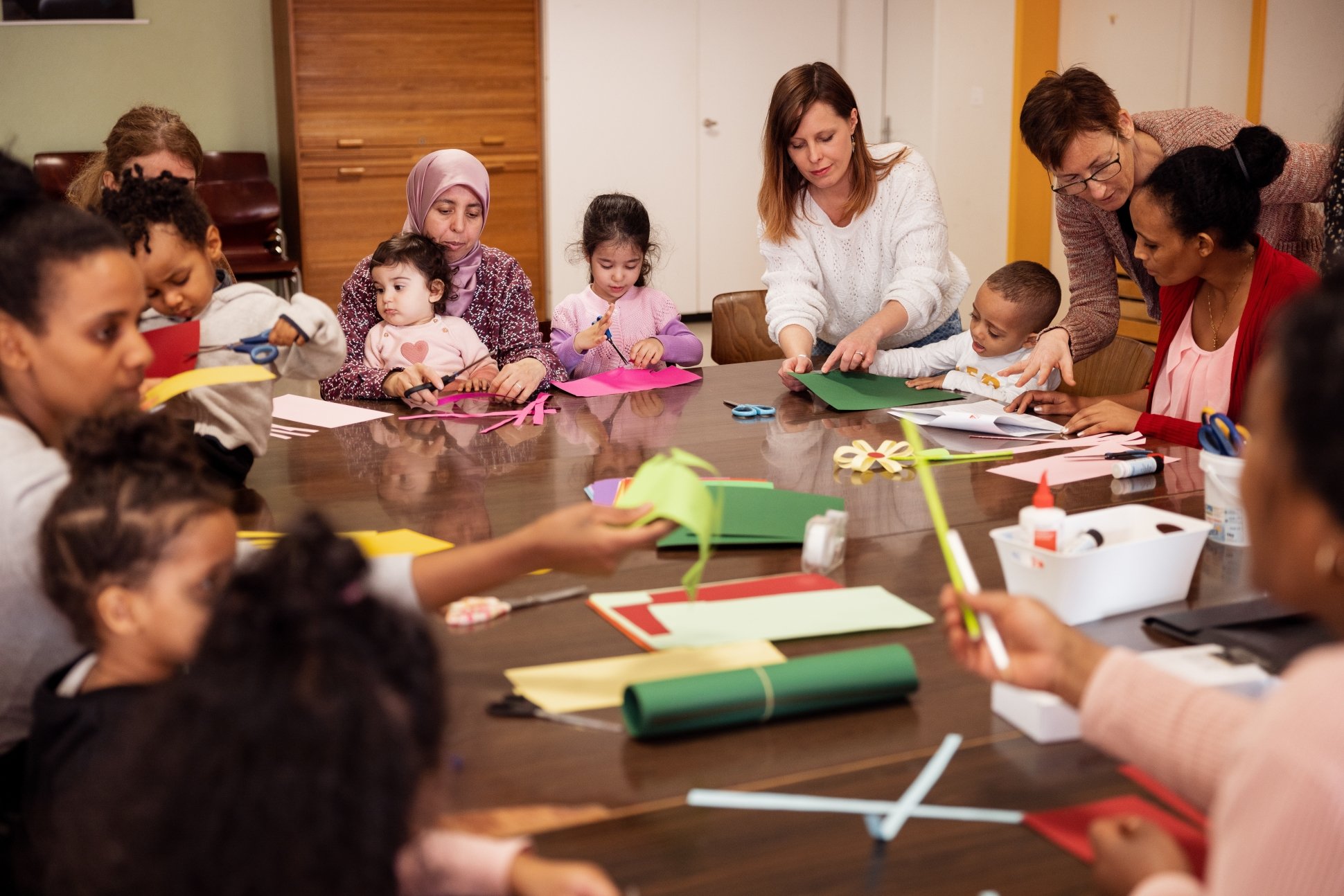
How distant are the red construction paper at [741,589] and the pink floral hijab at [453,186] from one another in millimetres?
1738

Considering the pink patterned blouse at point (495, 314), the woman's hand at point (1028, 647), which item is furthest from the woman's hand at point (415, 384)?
the woman's hand at point (1028, 647)

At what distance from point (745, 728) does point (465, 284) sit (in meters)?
2.11

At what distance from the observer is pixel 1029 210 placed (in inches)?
269

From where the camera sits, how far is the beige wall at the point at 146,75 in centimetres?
594

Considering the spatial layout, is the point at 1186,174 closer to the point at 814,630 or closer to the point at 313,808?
the point at 814,630

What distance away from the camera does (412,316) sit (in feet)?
9.47

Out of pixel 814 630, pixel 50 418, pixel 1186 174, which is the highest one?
pixel 1186 174

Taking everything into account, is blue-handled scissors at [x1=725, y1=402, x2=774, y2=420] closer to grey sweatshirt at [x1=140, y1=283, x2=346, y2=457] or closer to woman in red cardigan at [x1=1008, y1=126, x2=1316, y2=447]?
woman in red cardigan at [x1=1008, y1=126, x2=1316, y2=447]

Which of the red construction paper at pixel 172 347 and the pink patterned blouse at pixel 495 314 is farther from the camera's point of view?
the pink patterned blouse at pixel 495 314

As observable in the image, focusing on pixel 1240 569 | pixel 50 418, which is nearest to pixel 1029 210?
pixel 1240 569

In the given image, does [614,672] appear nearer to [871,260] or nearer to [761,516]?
[761,516]

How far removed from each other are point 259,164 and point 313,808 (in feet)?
19.6

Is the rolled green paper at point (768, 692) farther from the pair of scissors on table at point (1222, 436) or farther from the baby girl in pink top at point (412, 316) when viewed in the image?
the baby girl in pink top at point (412, 316)

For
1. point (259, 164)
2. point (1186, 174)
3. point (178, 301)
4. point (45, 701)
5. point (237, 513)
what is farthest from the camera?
point (259, 164)
